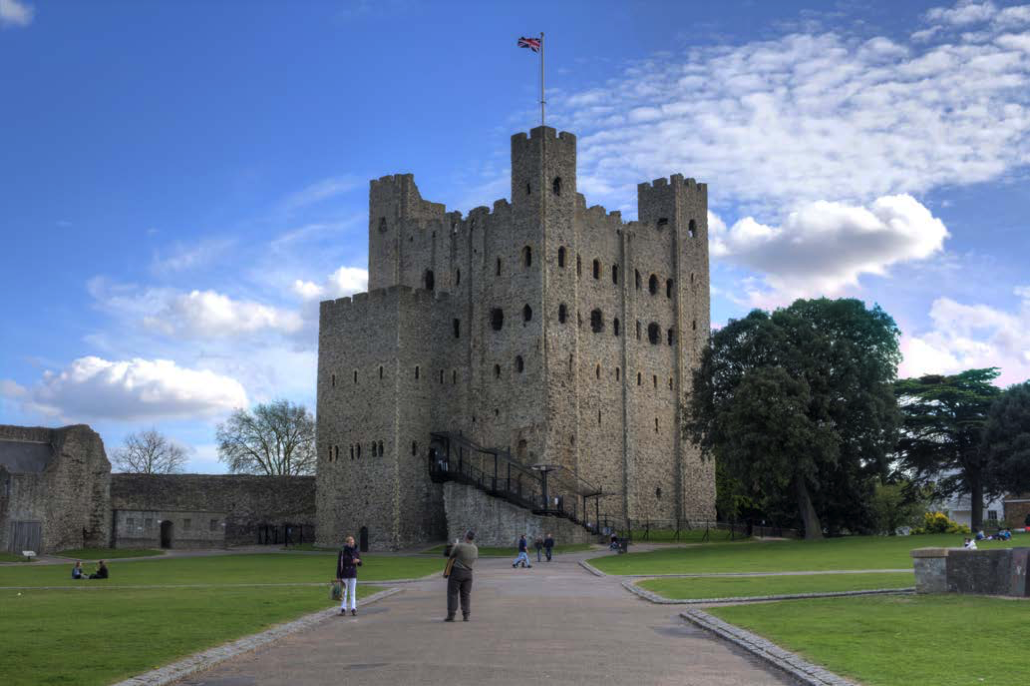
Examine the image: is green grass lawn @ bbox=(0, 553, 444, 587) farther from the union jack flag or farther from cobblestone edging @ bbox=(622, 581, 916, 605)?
the union jack flag

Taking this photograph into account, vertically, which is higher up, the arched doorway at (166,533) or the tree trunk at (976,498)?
the tree trunk at (976,498)

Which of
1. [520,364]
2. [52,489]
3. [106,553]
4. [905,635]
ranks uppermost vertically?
[520,364]

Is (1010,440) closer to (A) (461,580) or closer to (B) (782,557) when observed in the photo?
(B) (782,557)

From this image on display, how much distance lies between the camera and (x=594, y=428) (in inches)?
2169

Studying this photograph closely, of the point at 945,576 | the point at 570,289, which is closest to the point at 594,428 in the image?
the point at 570,289

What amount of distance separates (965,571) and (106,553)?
1632 inches

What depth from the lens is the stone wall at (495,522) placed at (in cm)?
4853

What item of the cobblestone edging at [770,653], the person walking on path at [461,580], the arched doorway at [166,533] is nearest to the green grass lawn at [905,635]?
the cobblestone edging at [770,653]

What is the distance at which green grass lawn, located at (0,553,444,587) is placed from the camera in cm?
2973

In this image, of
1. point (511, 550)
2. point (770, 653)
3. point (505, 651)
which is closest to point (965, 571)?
point (770, 653)

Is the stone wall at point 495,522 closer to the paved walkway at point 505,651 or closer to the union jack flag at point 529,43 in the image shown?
the union jack flag at point 529,43

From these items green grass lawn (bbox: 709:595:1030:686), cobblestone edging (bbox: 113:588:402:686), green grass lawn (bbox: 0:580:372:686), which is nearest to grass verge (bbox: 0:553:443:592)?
green grass lawn (bbox: 0:580:372:686)

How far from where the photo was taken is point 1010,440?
1988 inches

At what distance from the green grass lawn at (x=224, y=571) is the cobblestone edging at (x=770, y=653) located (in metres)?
15.3
